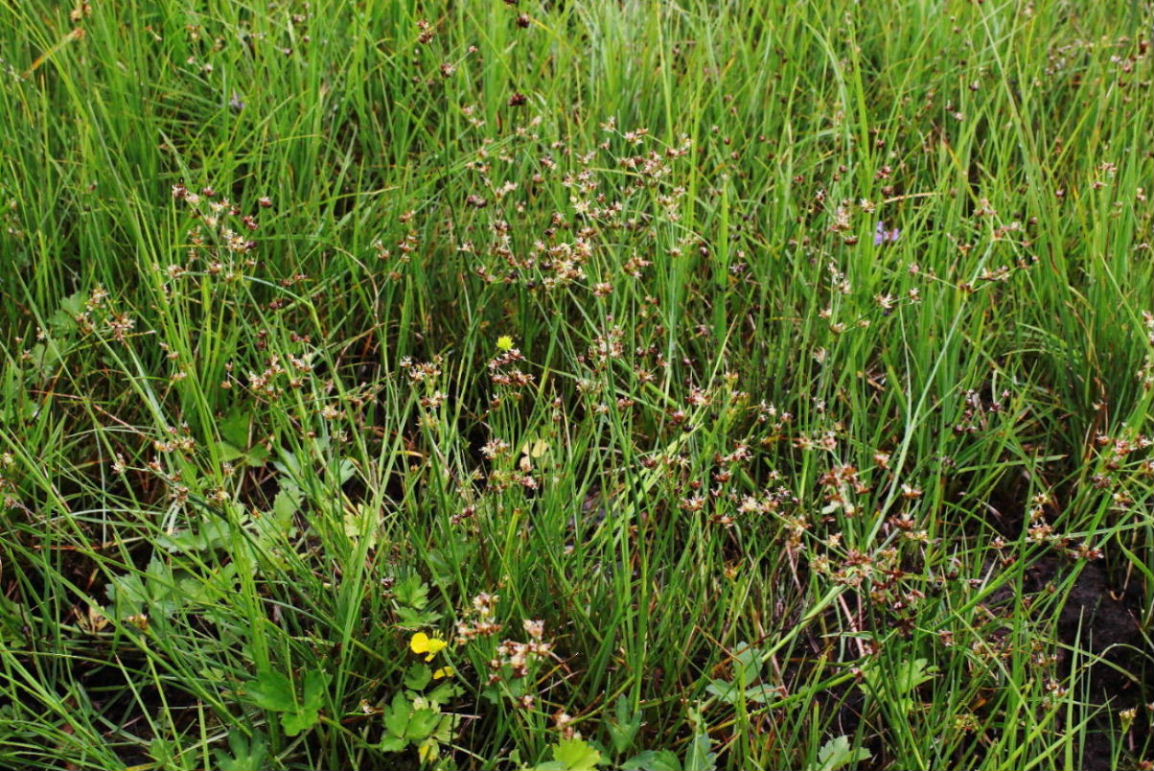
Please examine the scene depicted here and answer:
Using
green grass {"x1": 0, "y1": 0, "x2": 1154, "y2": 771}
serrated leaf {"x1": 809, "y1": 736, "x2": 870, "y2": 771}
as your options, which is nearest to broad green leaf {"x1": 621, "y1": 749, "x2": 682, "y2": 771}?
green grass {"x1": 0, "y1": 0, "x2": 1154, "y2": 771}

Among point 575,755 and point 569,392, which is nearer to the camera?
point 575,755

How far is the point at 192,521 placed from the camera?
1999 mm

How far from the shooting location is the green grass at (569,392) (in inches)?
67.8

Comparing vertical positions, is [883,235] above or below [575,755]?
above

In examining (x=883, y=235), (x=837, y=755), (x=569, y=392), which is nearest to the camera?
(x=837, y=755)

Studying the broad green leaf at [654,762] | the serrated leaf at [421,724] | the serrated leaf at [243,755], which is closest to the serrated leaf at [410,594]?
the serrated leaf at [421,724]

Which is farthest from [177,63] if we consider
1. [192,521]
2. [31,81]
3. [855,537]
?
[855,537]

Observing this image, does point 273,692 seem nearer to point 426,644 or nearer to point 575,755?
point 426,644

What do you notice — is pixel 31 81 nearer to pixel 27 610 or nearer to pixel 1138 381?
pixel 27 610

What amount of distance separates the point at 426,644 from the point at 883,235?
147 centimetres

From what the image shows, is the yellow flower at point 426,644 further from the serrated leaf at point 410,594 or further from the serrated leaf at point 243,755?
the serrated leaf at point 243,755

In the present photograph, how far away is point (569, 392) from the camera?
2.25 meters

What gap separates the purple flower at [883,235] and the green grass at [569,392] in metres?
0.04

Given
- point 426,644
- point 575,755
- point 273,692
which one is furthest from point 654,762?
point 273,692
